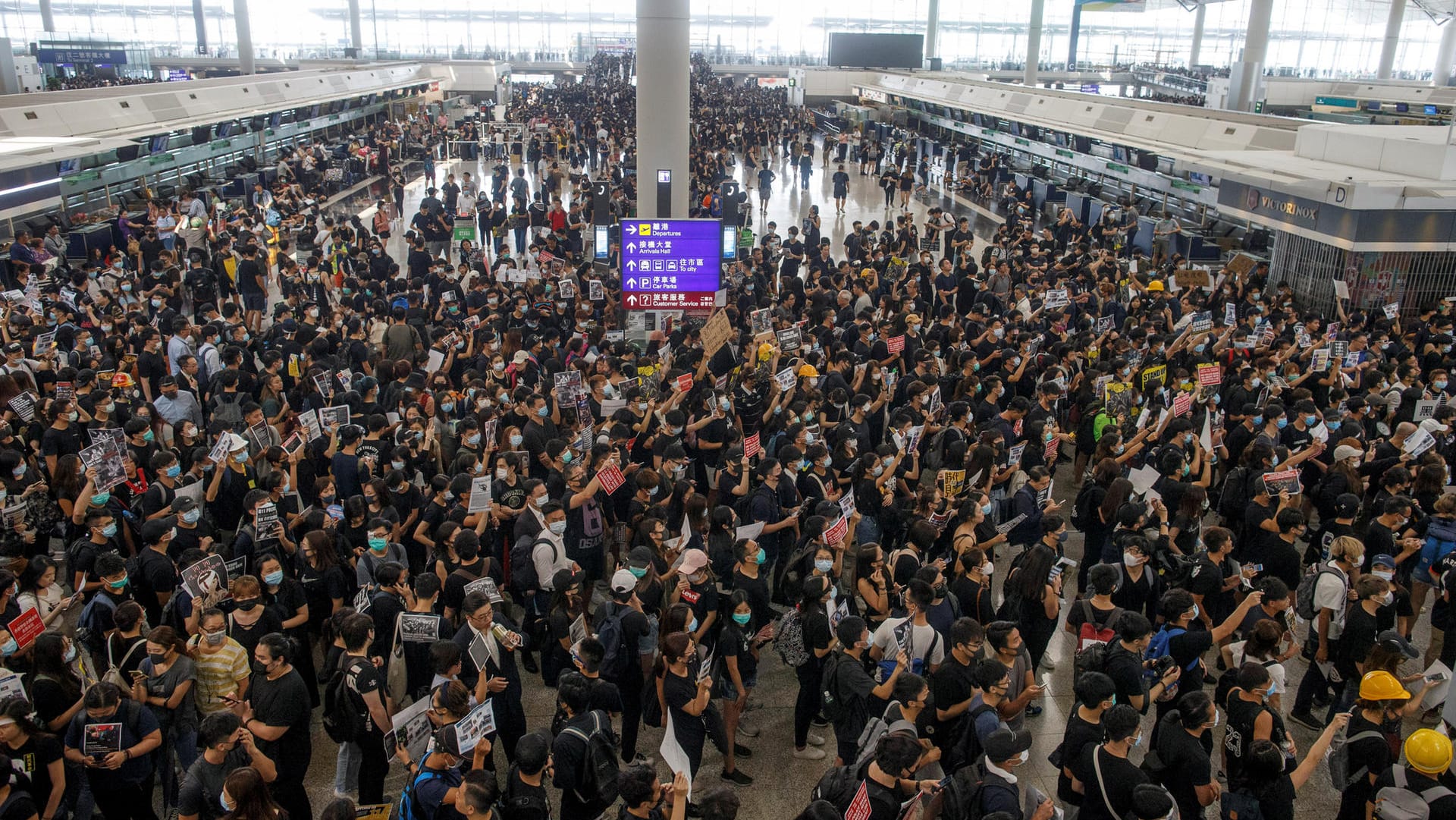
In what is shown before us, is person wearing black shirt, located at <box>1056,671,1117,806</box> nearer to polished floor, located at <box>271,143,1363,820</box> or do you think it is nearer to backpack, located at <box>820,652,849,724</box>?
backpack, located at <box>820,652,849,724</box>

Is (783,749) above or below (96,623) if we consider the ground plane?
below

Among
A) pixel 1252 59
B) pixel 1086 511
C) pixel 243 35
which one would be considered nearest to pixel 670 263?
pixel 1086 511

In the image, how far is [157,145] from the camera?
21609mm

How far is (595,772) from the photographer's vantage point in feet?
14.7

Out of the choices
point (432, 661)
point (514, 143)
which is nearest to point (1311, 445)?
point (432, 661)

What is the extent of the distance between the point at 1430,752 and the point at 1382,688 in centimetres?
41

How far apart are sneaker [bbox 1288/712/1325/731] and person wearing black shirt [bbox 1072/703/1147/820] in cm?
274

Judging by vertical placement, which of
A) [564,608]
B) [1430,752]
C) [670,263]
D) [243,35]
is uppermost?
[243,35]

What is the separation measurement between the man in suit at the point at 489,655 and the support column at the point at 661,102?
11.6 metres

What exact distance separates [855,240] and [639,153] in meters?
3.90

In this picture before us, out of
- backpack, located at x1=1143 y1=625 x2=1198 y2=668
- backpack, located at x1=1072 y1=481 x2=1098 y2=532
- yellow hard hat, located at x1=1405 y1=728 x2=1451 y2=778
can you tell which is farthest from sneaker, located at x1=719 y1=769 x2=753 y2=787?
yellow hard hat, located at x1=1405 y1=728 x2=1451 y2=778

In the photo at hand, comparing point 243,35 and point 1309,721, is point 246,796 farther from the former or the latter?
point 243,35

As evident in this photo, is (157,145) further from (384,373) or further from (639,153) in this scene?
(384,373)

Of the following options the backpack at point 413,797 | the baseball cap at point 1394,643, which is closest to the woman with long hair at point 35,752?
the backpack at point 413,797
